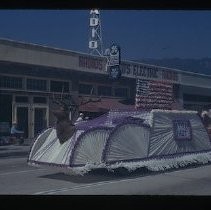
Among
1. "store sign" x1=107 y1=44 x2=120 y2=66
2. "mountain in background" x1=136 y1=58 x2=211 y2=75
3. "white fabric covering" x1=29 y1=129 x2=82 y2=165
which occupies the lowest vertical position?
"white fabric covering" x1=29 y1=129 x2=82 y2=165

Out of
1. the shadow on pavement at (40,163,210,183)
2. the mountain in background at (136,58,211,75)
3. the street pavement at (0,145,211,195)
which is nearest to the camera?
the street pavement at (0,145,211,195)

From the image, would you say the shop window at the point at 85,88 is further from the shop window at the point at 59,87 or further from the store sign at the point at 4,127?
the store sign at the point at 4,127

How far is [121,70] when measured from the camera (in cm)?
608

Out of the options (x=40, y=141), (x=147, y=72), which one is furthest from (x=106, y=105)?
(x=40, y=141)

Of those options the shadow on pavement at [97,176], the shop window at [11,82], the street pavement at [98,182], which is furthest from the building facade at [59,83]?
the shadow on pavement at [97,176]

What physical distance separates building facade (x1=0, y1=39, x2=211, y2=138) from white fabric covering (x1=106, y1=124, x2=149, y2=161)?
34cm

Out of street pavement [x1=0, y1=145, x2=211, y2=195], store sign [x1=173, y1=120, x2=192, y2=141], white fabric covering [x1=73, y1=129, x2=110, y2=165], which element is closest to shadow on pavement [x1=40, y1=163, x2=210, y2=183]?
street pavement [x1=0, y1=145, x2=211, y2=195]

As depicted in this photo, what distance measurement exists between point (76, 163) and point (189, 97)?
1981 millimetres

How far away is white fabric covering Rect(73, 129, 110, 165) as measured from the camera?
5793 millimetres

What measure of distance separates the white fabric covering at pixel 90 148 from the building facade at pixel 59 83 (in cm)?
29

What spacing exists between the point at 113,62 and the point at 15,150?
1.92m

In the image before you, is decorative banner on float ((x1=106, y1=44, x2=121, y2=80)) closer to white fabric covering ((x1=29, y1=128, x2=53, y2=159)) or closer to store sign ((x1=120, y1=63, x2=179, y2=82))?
store sign ((x1=120, y1=63, x2=179, y2=82))

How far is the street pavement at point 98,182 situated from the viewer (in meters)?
5.48
